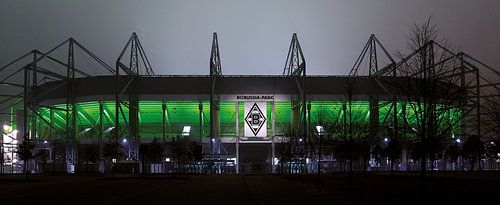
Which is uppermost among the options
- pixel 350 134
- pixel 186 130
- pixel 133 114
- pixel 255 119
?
pixel 133 114

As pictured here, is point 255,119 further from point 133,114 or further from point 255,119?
point 133,114

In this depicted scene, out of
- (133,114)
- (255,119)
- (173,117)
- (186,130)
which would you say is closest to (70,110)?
(133,114)

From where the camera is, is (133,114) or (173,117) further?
(173,117)

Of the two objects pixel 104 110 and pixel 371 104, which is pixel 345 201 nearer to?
pixel 371 104

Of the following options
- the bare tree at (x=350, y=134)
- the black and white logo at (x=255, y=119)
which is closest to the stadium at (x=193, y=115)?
the black and white logo at (x=255, y=119)

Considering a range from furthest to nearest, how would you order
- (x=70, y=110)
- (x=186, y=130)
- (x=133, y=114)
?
(x=186, y=130) → (x=70, y=110) → (x=133, y=114)

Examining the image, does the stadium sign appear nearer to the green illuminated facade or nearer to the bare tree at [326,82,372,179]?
the green illuminated facade

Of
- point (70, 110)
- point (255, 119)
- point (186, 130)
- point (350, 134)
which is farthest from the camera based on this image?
point (186, 130)

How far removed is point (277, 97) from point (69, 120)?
34.8 meters

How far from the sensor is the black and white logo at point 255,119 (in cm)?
10124

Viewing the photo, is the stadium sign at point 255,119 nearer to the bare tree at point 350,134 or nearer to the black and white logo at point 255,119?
the black and white logo at point 255,119

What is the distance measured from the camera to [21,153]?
201 feet

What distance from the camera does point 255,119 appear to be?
10162 cm

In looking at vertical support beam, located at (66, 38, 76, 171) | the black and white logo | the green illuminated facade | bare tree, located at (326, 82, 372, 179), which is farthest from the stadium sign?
bare tree, located at (326, 82, 372, 179)
